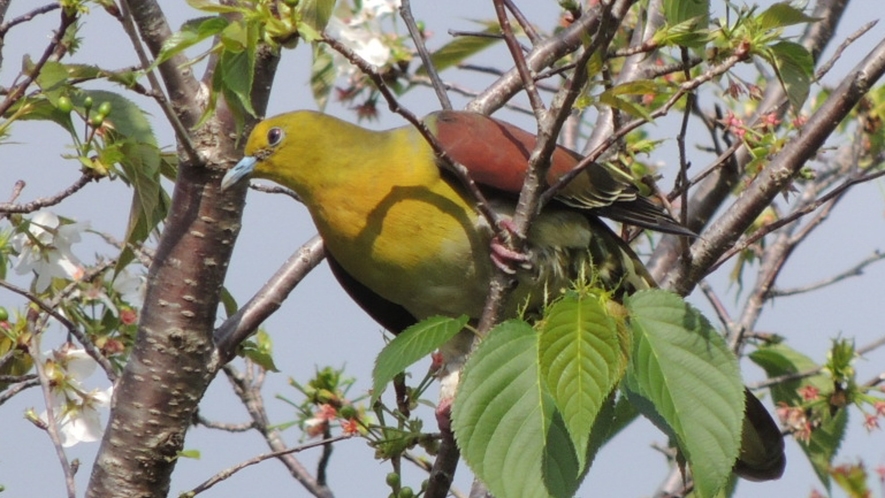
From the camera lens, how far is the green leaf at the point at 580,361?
2195mm

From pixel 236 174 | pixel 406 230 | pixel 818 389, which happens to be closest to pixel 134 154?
pixel 236 174

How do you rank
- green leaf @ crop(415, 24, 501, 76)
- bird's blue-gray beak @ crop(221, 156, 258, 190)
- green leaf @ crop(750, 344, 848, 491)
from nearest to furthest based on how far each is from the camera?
1. bird's blue-gray beak @ crop(221, 156, 258, 190)
2. green leaf @ crop(750, 344, 848, 491)
3. green leaf @ crop(415, 24, 501, 76)

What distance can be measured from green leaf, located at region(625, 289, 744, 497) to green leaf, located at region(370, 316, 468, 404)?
1.27 ft

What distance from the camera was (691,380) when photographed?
2.37 meters

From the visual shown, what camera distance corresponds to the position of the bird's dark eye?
3.97 metres

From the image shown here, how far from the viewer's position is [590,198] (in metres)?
3.88

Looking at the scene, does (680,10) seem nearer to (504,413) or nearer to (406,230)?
(504,413)

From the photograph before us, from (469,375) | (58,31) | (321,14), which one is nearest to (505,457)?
(469,375)

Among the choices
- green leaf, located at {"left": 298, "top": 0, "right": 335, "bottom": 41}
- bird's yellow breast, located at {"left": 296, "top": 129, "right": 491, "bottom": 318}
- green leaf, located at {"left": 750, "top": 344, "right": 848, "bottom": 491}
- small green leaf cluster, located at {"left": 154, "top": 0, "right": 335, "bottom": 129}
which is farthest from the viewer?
green leaf, located at {"left": 750, "top": 344, "right": 848, "bottom": 491}

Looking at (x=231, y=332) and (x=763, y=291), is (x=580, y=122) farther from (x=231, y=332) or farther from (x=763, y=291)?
(x=231, y=332)

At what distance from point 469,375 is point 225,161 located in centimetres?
113

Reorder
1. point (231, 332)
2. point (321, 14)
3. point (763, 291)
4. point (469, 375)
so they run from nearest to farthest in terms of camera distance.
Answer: point (469, 375), point (321, 14), point (231, 332), point (763, 291)

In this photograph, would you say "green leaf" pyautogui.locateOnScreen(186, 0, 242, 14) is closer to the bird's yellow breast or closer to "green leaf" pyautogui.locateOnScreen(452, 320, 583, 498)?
"green leaf" pyautogui.locateOnScreen(452, 320, 583, 498)

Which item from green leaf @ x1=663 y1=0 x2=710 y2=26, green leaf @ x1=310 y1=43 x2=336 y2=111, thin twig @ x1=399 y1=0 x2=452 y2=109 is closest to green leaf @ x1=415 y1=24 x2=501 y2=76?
green leaf @ x1=310 y1=43 x2=336 y2=111
